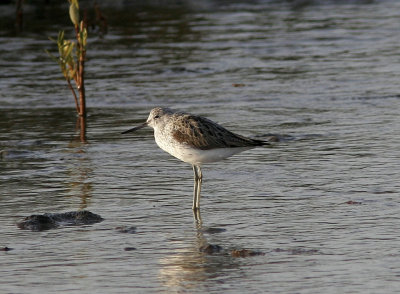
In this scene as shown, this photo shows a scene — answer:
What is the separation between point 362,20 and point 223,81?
1011 centimetres

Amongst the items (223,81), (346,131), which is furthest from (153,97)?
(346,131)

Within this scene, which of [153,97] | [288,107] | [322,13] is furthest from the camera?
[322,13]

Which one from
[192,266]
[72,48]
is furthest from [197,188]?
[72,48]

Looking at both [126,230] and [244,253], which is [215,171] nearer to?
[126,230]

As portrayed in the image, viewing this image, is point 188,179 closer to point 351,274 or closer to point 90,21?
point 351,274

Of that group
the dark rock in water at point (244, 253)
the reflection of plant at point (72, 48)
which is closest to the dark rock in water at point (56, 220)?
the dark rock in water at point (244, 253)

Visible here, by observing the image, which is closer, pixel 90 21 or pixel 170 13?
pixel 90 21

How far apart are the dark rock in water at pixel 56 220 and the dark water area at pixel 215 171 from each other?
0.12m

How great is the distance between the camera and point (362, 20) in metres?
26.3

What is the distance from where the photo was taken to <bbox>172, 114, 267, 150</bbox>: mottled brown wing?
9367 mm

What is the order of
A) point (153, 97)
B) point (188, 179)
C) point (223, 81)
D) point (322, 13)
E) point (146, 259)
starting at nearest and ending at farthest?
1. point (146, 259)
2. point (188, 179)
3. point (153, 97)
4. point (223, 81)
5. point (322, 13)

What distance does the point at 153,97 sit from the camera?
52.6ft

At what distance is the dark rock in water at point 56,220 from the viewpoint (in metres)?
8.38

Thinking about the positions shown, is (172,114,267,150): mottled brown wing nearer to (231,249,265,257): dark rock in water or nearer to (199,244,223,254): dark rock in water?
(199,244,223,254): dark rock in water
